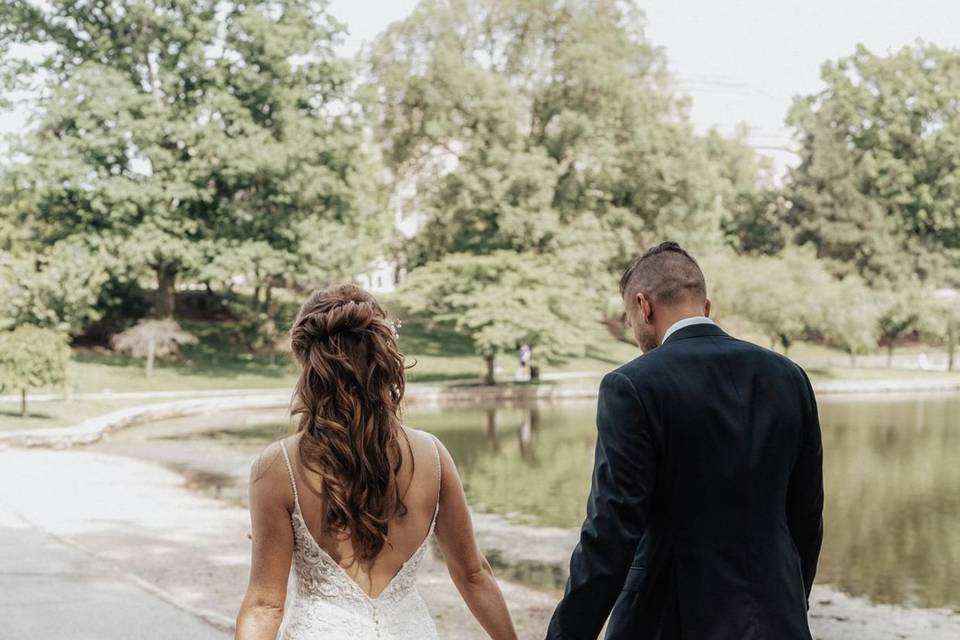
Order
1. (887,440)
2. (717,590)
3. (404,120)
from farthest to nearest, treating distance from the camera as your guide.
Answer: (404,120) < (887,440) < (717,590)

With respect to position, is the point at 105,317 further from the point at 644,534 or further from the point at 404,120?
the point at 644,534

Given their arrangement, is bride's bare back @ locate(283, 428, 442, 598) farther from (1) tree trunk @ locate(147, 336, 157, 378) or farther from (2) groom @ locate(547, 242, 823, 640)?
(1) tree trunk @ locate(147, 336, 157, 378)

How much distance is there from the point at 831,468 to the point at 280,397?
16.1 metres

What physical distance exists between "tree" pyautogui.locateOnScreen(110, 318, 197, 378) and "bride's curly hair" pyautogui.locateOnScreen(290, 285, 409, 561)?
30.7 metres

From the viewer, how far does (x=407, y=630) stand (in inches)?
107

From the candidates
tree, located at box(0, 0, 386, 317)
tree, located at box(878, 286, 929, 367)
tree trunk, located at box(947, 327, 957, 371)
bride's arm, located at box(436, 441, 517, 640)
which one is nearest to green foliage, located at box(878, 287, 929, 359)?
tree, located at box(878, 286, 929, 367)

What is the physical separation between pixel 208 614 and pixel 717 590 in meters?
4.81

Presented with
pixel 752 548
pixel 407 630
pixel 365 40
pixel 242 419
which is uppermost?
pixel 365 40

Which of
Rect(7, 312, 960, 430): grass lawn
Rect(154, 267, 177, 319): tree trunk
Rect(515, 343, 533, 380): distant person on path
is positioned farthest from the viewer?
Rect(154, 267, 177, 319): tree trunk

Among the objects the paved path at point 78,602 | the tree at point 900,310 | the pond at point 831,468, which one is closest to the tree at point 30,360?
the pond at point 831,468

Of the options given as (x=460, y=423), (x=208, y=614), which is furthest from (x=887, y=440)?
(x=208, y=614)

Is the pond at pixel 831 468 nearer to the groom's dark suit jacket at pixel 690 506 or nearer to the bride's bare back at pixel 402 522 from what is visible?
the groom's dark suit jacket at pixel 690 506

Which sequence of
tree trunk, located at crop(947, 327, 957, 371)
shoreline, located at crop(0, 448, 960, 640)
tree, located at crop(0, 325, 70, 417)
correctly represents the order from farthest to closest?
tree trunk, located at crop(947, 327, 957, 371)
tree, located at crop(0, 325, 70, 417)
shoreline, located at crop(0, 448, 960, 640)

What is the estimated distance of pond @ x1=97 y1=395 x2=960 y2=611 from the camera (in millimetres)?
11102
